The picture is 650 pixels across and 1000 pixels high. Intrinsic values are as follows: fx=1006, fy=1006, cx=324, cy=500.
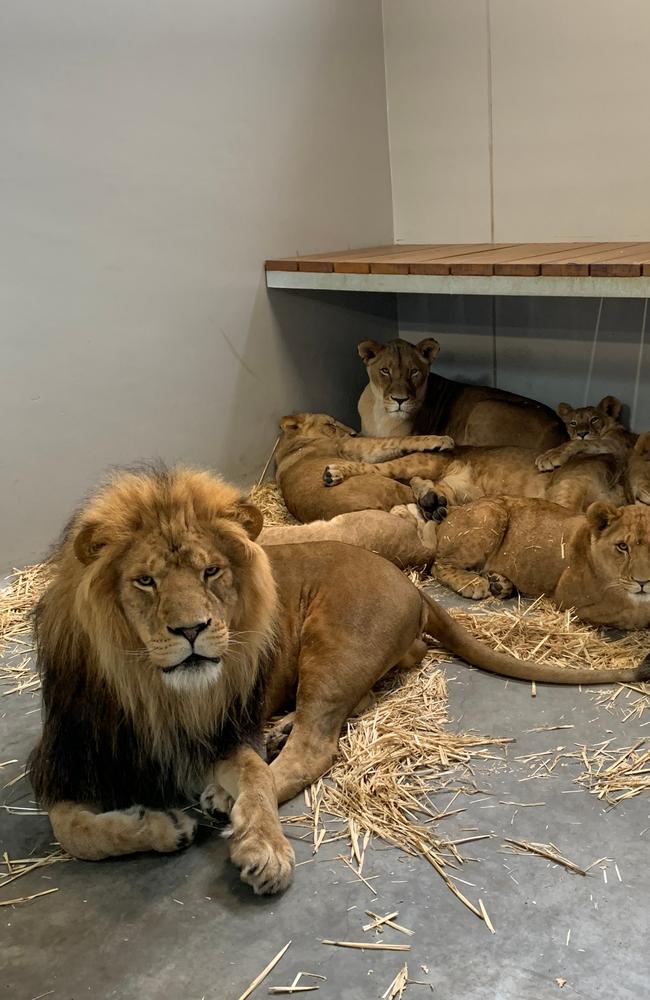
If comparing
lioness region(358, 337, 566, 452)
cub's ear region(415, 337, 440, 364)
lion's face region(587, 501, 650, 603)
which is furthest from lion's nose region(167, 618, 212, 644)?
cub's ear region(415, 337, 440, 364)

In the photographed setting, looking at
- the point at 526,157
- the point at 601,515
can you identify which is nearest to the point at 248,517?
the point at 601,515

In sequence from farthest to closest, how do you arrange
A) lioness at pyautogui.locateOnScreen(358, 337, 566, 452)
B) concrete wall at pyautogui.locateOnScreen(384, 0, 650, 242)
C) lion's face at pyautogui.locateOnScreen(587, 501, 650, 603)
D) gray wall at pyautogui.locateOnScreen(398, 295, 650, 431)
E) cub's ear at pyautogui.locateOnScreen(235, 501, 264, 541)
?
gray wall at pyautogui.locateOnScreen(398, 295, 650, 431) → lioness at pyautogui.locateOnScreen(358, 337, 566, 452) → concrete wall at pyautogui.locateOnScreen(384, 0, 650, 242) → lion's face at pyautogui.locateOnScreen(587, 501, 650, 603) → cub's ear at pyautogui.locateOnScreen(235, 501, 264, 541)

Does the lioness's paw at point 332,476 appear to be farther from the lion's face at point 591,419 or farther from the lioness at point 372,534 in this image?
the lion's face at point 591,419

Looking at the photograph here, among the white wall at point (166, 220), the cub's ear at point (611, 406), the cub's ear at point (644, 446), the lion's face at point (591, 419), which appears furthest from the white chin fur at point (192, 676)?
the cub's ear at point (611, 406)

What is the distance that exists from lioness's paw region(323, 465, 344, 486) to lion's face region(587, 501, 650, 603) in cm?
142

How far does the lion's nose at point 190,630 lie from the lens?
218 cm

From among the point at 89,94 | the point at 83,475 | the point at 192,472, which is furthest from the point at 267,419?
the point at 192,472

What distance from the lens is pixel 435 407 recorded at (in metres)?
5.28

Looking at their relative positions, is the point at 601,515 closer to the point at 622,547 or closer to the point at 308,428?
the point at 622,547

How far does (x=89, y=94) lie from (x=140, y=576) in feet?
8.70

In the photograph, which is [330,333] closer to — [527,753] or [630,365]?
[630,365]

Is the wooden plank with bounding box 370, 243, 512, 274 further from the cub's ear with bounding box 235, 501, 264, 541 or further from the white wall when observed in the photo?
the cub's ear with bounding box 235, 501, 264, 541

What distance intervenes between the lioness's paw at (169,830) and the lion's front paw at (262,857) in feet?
0.51

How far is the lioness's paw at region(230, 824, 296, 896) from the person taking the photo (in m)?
A: 2.19
